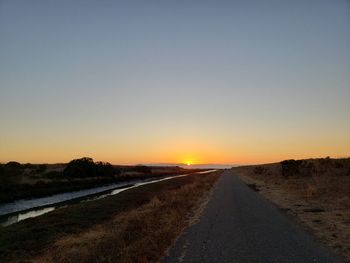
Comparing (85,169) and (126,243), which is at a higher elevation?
(85,169)

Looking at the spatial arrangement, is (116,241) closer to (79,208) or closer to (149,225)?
(149,225)

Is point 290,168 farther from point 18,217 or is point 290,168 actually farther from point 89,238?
point 89,238

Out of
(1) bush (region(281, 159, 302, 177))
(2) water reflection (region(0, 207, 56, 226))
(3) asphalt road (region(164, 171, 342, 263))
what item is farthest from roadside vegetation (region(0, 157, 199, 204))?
(1) bush (region(281, 159, 302, 177))

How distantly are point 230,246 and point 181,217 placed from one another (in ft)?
24.6

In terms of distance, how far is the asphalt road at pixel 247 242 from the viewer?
11230mm

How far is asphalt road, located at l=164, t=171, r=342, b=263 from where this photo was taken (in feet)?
36.8

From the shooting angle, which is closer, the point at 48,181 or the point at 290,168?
the point at 48,181

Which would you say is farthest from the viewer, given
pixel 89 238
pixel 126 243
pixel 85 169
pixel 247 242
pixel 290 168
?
pixel 85 169

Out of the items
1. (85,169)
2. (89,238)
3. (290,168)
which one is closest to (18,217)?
(89,238)

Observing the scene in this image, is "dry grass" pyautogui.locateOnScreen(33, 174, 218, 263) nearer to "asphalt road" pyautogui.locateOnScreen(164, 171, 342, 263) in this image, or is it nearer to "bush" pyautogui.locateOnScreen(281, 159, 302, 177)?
"asphalt road" pyautogui.locateOnScreen(164, 171, 342, 263)

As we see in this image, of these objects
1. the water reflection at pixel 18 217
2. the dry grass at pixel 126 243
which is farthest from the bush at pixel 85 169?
the dry grass at pixel 126 243

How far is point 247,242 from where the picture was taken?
13367mm

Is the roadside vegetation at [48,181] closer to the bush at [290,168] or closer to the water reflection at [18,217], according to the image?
the water reflection at [18,217]

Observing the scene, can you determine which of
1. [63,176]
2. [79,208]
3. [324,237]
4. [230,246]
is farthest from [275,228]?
[63,176]
